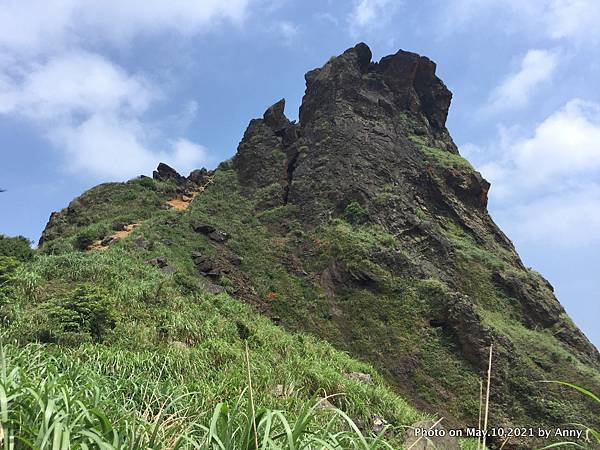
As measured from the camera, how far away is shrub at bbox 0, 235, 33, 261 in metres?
19.1

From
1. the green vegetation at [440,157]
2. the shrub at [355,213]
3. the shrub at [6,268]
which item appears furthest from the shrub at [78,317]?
the green vegetation at [440,157]

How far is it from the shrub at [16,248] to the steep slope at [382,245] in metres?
5.09

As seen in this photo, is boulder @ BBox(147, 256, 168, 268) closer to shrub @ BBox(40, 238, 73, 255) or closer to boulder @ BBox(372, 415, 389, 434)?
shrub @ BBox(40, 238, 73, 255)

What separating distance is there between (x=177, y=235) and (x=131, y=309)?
12996mm

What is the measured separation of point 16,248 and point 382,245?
704 inches

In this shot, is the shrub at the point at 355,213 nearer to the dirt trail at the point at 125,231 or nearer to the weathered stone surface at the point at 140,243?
the weathered stone surface at the point at 140,243

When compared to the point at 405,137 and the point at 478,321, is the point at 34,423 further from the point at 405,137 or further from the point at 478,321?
the point at 405,137

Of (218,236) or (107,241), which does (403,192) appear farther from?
(107,241)

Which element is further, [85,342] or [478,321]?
[478,321]

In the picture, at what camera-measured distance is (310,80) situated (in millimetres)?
41500

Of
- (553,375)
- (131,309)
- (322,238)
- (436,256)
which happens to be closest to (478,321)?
(553,375)

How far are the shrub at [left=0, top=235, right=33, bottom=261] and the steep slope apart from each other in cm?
509

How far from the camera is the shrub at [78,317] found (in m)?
10.5

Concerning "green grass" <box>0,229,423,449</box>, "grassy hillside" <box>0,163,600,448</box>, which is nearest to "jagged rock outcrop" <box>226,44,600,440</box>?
"grassy hillside" <box>0,163,600,448</box>
